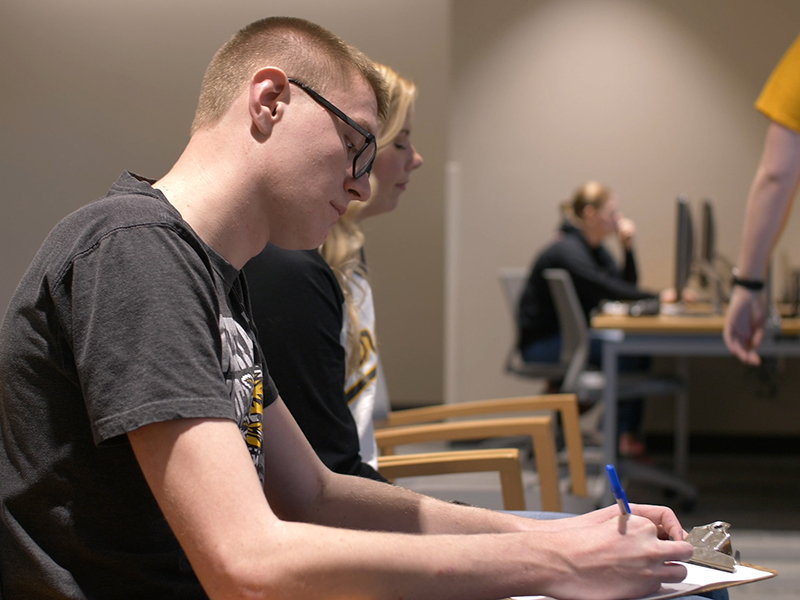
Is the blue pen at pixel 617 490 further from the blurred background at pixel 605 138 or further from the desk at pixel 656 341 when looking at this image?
the blurred background at pixel 605 138

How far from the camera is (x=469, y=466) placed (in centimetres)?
153

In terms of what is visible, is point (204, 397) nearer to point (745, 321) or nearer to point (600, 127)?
point (745, 321)

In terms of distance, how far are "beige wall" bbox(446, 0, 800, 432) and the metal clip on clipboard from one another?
4161 mm

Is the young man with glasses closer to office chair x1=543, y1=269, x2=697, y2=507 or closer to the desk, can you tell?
the desk

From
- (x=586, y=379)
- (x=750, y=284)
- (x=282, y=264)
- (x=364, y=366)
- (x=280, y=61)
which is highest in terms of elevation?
(x=280, y=61)

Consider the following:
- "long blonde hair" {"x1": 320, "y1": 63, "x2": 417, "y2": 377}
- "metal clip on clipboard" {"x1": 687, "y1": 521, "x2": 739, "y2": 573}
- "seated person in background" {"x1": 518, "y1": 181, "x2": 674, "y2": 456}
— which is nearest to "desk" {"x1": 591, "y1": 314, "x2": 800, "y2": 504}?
"seated person in background" {"x1": 518, "y1": 181, "x2": 674, "y2": 456}

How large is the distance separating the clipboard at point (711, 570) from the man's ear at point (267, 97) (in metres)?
0.52

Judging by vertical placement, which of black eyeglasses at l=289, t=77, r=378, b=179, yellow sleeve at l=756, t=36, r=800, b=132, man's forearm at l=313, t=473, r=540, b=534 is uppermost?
yellow sleeve at l=756, t=36, r=800, b=132

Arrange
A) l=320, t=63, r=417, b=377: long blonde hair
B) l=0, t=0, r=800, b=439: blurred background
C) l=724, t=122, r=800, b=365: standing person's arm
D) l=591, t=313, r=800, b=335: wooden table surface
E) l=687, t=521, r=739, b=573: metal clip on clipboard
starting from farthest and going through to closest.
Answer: l=0, t=0, r=800, b=439: blurred background → l=591, t=313, r=800, b=335: wooden table surface → l=724, t=122, r=800, b=365: standing person's arm → l=320, t=63, r=417, b=377: long blonde hair → l=687, t=521, r=739, b=573: metal clip on clipboard

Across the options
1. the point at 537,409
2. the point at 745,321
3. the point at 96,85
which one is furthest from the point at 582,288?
the point at 96,85

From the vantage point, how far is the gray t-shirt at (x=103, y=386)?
2.18 ft

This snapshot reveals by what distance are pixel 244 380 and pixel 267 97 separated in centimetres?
29

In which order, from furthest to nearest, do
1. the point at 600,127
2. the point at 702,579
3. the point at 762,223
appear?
the point at 600,127
the point at 762,223
the point at 702,579

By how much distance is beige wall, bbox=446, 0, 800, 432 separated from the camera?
5016 mm
